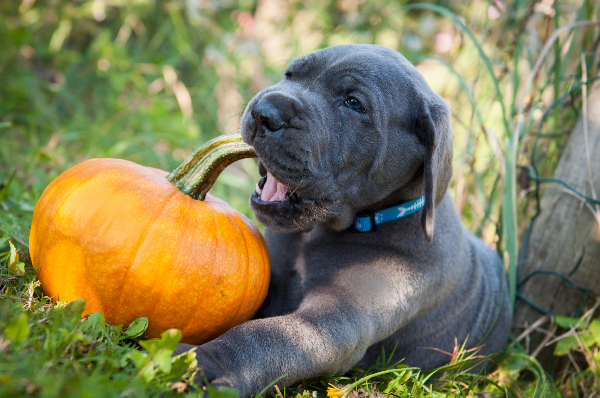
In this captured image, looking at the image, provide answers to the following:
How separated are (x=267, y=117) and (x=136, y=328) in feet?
3.23

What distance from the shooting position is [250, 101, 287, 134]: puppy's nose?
2.04 metres

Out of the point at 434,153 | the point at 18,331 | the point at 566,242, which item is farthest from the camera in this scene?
the point at 566,242

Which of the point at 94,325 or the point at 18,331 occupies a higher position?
the point at 18,331

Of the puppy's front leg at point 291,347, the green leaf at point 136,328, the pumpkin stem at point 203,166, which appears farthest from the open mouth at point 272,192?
the green leaf at point 136,328

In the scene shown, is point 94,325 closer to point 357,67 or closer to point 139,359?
point 139,359

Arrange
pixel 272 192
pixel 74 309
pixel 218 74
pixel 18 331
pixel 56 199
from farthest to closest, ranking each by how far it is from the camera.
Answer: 1. pixel 218 74
2. pixel 272 192
3. pixel 56 199
4. pixel 74 309
5. pixel 18 331

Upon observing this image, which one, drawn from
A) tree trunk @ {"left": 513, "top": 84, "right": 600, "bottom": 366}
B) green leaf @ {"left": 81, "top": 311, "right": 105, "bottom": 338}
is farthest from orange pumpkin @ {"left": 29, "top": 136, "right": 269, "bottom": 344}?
tree trunk @ {"left": 513, "top": 84, "right": 600, "bottom": 366}

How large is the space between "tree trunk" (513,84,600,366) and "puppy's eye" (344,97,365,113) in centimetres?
164

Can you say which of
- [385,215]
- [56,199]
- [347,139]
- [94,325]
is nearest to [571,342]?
[385,215]

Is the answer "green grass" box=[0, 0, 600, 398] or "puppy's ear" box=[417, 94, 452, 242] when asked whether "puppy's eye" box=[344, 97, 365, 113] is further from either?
"green grass" box=[0, 0, 600, 398]

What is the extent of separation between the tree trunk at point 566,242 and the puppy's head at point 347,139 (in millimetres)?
1317

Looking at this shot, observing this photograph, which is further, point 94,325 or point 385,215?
point 385,215

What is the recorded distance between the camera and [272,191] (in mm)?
2355

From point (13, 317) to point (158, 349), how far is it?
18.3 inches
